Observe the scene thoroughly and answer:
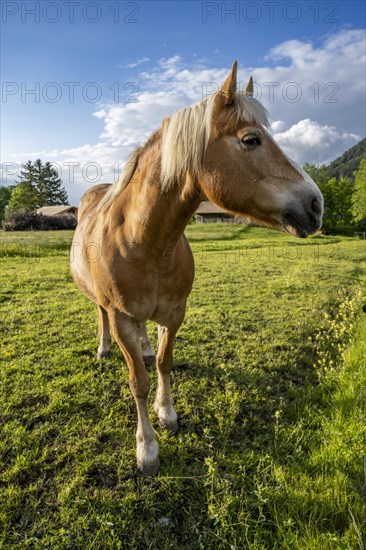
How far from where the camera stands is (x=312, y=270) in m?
11.1

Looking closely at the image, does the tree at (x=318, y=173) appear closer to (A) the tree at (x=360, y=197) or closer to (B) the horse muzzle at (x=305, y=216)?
(A) the tree at (x=360, y=197)

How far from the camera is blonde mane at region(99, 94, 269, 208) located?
1877mm

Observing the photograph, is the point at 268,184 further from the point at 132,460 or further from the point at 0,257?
the point at 0,257

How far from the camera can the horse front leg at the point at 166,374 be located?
3012 millimetres

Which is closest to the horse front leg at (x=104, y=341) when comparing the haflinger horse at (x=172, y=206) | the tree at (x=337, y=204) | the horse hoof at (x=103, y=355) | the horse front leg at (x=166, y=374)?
the horse hoof at (x=103, y=355)

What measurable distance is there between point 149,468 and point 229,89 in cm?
280

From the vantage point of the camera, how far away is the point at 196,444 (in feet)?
9.25

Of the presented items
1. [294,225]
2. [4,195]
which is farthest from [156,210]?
[4,195]

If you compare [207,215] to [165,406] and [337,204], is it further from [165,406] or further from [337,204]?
[165,406]

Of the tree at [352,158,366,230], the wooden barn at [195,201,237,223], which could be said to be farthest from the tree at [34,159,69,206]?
the tree at [352,158,366,230]

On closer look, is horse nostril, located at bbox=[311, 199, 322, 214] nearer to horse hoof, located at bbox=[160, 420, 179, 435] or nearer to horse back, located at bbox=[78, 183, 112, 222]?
horse hoof, located at bbox=[160, 420, 179, 435]

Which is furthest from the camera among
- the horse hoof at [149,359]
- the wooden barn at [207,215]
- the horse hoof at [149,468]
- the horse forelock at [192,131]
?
the wooden barn at [207,215]

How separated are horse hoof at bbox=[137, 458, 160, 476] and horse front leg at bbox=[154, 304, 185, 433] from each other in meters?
0.47

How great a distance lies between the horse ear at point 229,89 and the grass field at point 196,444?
8.11ft
